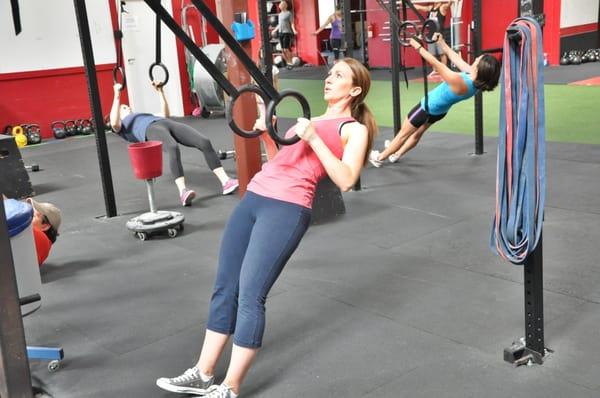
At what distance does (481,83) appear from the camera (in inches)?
194

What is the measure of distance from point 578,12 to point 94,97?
1006 centimetres

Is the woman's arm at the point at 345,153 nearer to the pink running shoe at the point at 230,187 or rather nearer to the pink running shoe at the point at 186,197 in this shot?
the pink running shoe at the point at 186,197

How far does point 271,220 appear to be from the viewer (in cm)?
215

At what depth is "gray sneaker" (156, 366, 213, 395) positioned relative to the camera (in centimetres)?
231

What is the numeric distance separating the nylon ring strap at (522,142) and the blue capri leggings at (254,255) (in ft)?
2.38

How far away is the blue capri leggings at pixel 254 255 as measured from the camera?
2135 mm

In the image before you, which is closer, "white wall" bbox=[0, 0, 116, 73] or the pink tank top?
the pink tank top

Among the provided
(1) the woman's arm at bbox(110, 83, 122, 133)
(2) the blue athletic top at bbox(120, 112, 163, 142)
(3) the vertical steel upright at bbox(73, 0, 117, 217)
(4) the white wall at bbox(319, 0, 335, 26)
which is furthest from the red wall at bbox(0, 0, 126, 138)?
(4) the white wall at bbox(319, 0, 335, 26)

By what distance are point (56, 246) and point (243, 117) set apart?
150 cm

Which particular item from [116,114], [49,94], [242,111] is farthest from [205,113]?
[242,111]

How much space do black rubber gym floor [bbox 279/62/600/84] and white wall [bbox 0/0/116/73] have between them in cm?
506

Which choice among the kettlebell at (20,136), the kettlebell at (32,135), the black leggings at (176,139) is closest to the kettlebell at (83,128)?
the kettlebell at (32,135)

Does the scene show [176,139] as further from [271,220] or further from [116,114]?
[271,220]

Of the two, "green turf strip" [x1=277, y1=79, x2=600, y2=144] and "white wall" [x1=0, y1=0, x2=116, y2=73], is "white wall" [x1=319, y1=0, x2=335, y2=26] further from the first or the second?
"white wall" [x1=0, y1=0, x2=116, y2=73]
